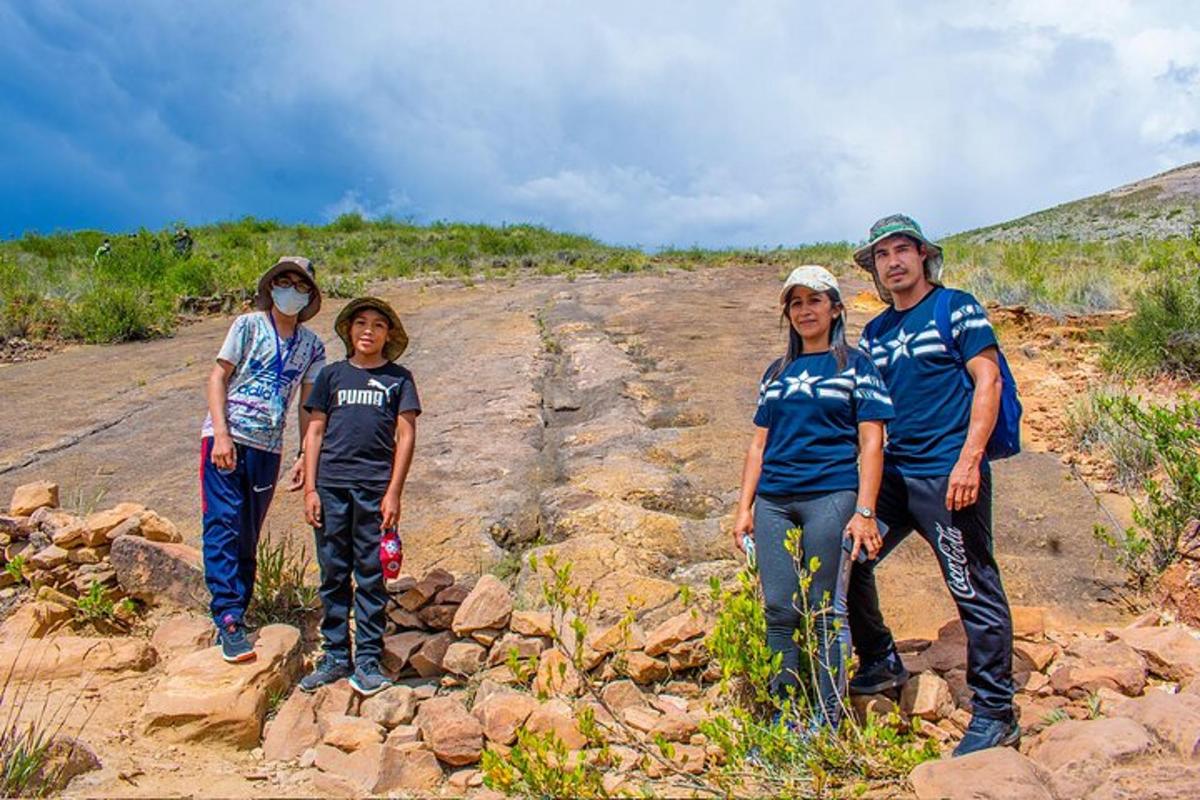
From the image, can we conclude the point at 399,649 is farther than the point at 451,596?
No

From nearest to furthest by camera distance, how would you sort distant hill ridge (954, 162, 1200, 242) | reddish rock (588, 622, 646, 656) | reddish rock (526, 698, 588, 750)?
reddish rock (526, 698, 588, 750) < reddish rock (588, 622, 646, 656) < distant hill ridge (954, 162, 1200, 242)

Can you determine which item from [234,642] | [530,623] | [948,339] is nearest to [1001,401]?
[948,339]

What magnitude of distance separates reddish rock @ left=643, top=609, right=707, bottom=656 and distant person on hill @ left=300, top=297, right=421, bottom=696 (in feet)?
3.70

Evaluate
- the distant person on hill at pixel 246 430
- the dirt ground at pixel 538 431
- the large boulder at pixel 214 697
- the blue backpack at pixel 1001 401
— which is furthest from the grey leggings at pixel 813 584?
the distant person on hill at pixel 246 430

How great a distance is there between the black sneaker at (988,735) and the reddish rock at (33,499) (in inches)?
182

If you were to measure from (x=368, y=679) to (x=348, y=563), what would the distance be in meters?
0.49

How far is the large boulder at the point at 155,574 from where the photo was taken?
13.3 ft

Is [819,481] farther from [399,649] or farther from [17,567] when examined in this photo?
[17,567]

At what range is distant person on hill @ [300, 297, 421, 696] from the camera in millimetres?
3561

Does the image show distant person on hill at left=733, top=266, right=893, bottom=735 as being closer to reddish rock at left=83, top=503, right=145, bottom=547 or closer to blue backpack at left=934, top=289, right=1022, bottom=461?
blue backpack at left=934, top=289, right=1022, bottom=461

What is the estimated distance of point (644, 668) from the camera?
11.0 ft

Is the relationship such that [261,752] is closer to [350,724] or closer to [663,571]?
[350,724]

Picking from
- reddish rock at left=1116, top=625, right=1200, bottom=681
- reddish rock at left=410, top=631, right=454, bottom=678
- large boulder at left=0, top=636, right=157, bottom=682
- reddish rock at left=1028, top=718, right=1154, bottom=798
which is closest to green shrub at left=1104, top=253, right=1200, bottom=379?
reddish rock at left=1116, top=625, right=1200, bottom=681

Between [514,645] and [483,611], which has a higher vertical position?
[483,611]
